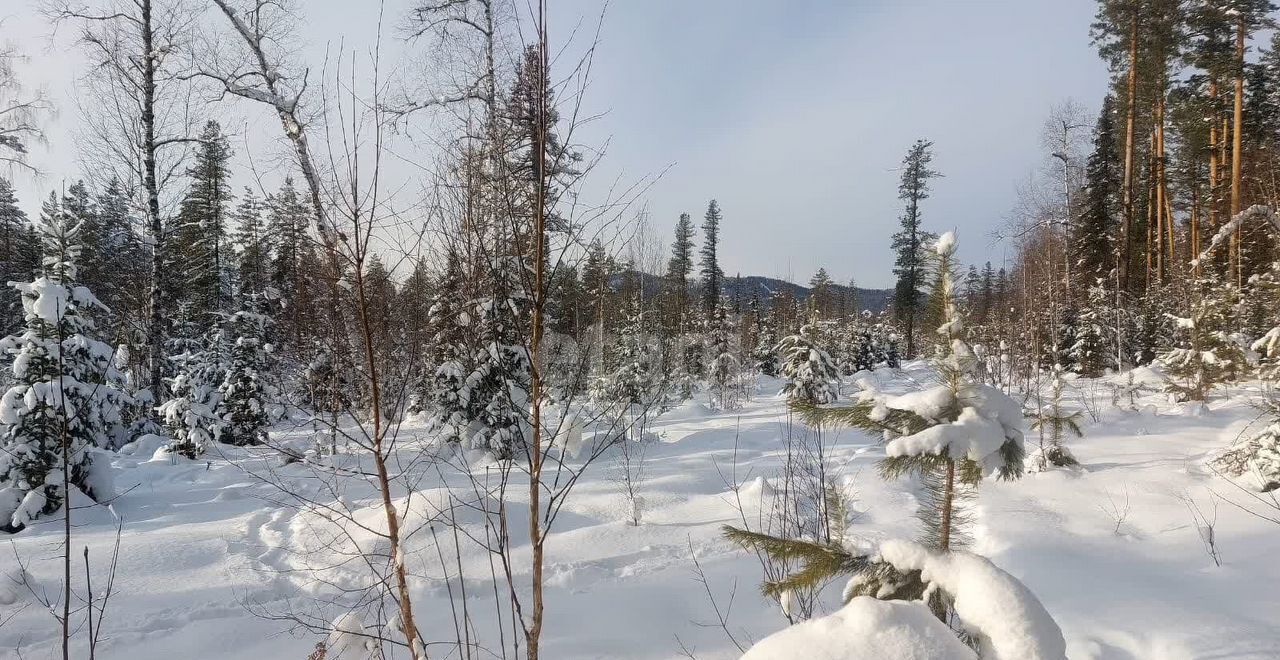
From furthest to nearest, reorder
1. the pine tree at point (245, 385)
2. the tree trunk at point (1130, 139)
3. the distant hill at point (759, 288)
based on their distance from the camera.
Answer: the distant hill at point (759, 288)
the tree trunk at point (1130, 139)
the pine tree at point (245, 385)

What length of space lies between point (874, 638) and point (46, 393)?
803 cm

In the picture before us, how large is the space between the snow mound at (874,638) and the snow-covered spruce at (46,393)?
690 centimetres

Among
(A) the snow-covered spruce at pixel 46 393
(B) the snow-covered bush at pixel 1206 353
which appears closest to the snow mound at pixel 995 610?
(A) the snow-covered spruce at pixel 46 393

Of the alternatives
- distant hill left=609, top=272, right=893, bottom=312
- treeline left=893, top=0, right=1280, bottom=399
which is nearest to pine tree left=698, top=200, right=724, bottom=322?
distant hill left=609, top=272, right=893, bottom=312

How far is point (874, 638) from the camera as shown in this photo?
3.98 feet

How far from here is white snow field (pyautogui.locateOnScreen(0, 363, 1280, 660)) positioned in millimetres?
3143

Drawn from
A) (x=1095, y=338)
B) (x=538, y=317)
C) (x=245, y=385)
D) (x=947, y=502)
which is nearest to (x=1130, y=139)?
(x=1095, y=338)

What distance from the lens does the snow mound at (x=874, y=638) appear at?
119 cm

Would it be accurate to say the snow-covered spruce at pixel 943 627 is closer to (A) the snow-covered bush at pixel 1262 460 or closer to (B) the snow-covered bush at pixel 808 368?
(A) the snow-covered bush at pixel 1262 460

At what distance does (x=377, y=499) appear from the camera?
612cm

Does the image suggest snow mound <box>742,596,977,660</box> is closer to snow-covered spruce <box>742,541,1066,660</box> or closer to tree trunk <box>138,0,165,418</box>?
snow-covered spruce <box>742,541,1066,660</box>

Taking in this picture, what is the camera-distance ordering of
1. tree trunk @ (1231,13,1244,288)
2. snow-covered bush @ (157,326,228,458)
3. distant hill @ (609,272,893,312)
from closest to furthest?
snow-covered bush @ (157,326,228,458) → tree trunk @ (1231,13,1244,288) → distant hill @ (609,272,893,312)

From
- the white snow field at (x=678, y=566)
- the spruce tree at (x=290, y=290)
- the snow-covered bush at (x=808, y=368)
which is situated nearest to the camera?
the white snow field at (x=678, y=566)

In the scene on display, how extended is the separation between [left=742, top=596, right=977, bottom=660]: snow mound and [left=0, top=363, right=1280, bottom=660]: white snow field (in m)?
0.01
